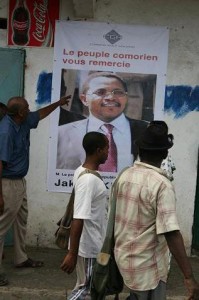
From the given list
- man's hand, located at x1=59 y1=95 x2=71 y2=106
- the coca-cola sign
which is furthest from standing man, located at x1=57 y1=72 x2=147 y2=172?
the coca-cola sign

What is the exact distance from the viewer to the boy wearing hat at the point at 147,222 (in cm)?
265

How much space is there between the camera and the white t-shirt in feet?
10.5

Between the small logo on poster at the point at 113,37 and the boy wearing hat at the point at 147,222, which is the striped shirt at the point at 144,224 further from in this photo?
the small logo on poster at the point at 113,37

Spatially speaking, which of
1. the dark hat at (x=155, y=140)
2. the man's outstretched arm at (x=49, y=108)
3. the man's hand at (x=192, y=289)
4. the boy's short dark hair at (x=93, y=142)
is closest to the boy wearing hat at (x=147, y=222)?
the dark hat at (x=155, y=140)

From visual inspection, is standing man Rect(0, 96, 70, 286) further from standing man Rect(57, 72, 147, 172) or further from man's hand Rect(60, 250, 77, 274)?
man's hand Rect(60, 250, 77, 274)

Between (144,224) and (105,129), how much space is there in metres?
2.92

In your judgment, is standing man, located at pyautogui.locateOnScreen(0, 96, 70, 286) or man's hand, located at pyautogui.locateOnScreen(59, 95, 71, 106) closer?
standing man, located at pyautogui.locateOnScreen(0, 96, 70, 286)

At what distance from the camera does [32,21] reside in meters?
5.47

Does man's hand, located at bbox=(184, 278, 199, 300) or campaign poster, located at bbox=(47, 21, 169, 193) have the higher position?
campaign poster, located at bbox=(47, 21, 169, 193)

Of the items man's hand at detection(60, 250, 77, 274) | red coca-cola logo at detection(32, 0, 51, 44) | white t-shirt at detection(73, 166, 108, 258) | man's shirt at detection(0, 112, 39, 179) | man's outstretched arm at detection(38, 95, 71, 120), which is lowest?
man's hand at detection(60, 250, 77, 274)

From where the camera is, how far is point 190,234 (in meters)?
5.62

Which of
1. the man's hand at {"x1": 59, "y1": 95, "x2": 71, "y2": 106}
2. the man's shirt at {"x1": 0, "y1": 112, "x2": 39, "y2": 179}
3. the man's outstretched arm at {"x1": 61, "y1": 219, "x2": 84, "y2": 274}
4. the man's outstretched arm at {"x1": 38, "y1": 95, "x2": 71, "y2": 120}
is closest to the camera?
the man's outstretched arm at {"x1": 61, "y1": 219, "x2": 84, "y2": 274}

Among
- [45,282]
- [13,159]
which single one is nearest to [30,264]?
[45,282]

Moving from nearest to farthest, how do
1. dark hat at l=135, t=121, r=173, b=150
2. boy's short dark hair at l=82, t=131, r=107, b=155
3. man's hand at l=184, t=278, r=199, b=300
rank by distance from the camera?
man's hand at l=184, t=278, r=199, b=300
dark hat at l=135, t=121, r=173, b=150
boy's short dark hair at l=82, t=131, r=107, b=155
